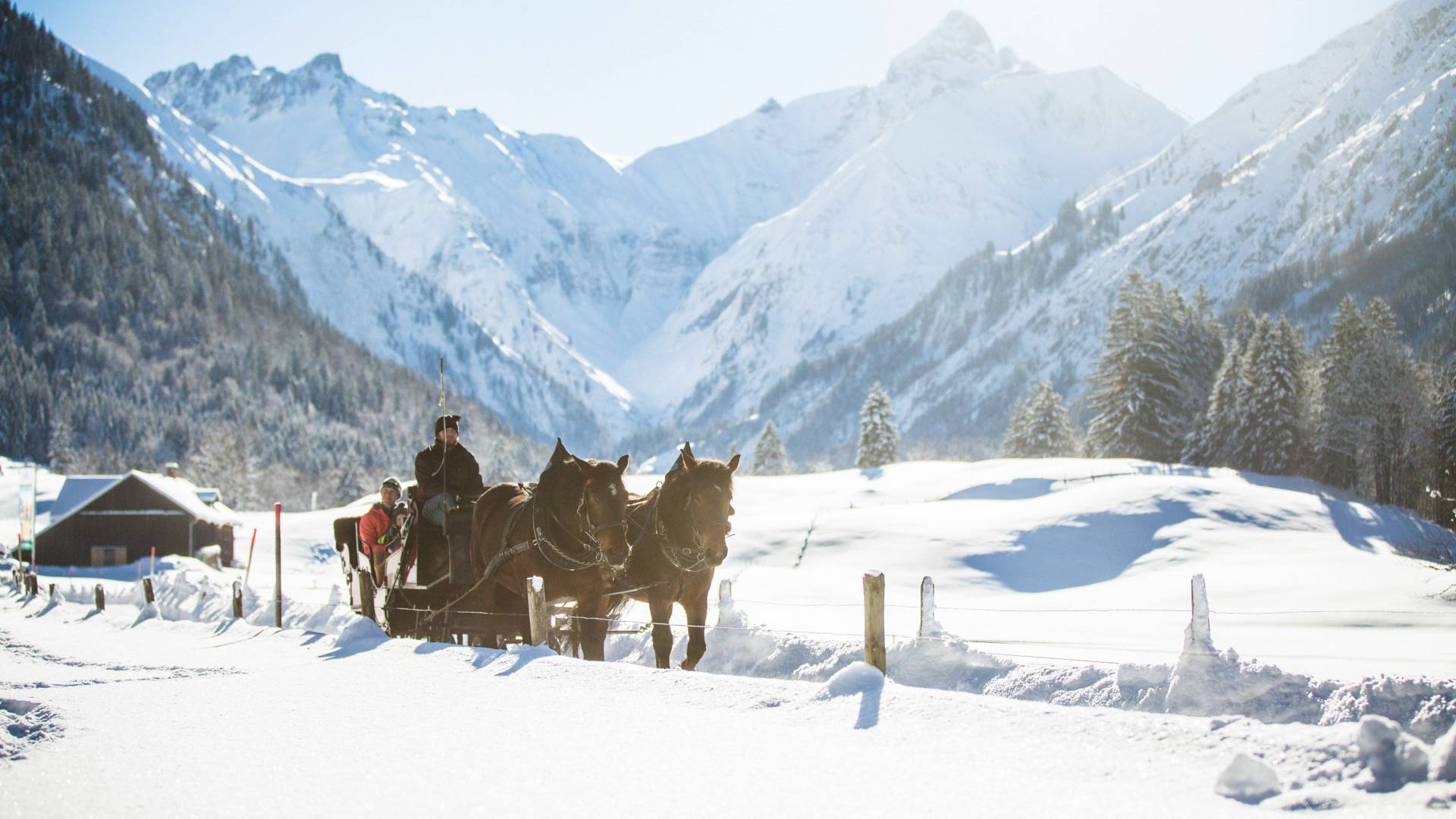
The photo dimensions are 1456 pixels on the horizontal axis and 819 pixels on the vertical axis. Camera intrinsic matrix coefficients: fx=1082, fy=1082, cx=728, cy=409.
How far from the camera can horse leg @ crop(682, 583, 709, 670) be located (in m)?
12.1

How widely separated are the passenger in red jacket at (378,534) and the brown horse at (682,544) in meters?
4.81

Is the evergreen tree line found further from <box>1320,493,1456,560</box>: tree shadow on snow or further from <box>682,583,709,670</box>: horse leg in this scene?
<box>682,583,709,670</box>: horse leg

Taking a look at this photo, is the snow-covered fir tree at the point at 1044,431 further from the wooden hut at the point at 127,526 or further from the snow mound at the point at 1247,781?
the snow mound at the point at 1247,781

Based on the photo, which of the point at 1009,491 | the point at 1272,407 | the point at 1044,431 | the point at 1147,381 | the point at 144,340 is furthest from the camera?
the point at 144,340

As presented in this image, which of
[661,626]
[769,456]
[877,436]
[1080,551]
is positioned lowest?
[1080,551]

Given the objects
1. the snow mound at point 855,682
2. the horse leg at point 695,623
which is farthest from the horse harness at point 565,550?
the snow mound at point 855,682

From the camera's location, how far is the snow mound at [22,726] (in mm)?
7949

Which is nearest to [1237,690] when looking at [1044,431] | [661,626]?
[661,626]

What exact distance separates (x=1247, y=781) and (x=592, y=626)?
307 inches

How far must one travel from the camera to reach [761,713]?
863cm

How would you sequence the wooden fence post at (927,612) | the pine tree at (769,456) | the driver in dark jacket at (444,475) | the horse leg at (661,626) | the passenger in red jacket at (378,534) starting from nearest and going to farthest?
the horse leg at (661,626) → the wooden fence post at (927,612) → the driver in dark jacket at (444,475) → the passenger in red jacket at (378,534) → the pine tree at (769,456)

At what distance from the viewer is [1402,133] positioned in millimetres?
197750

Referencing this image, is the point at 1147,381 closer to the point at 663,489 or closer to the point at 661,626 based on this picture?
the point at 663,489

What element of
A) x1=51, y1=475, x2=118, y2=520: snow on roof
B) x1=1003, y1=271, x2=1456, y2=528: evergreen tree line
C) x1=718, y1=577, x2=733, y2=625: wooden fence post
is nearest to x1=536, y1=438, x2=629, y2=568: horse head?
x1=718, y1=577, x2=733, y2=625: wooden fence post
